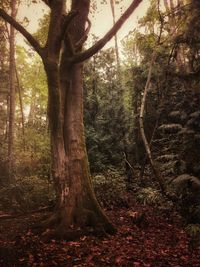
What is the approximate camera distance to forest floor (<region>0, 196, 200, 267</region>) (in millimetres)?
6520

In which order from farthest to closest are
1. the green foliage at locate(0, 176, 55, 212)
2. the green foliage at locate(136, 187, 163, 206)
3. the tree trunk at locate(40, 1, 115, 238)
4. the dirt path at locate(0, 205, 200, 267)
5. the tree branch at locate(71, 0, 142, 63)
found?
the green foliage at locate(136, 187, 163, 206), the green foliage at locate(0, 176, 55, 212), the tree trunk at locate(40, 1, 115, 238), the tree branch at locate(71, 0, 142, 63), the dirt path at locate(0, 205, 200, 267)

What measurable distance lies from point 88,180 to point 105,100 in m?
10.7

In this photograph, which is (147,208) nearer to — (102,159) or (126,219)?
(126,219)

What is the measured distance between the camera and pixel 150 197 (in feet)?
39.2

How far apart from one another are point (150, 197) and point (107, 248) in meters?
4.94

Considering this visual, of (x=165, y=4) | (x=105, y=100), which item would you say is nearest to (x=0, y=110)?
(x=105, y=100)

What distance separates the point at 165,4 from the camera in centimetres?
2416

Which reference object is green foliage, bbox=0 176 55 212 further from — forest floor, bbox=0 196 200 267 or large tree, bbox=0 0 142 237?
large tree, bbox=0 0 142 237

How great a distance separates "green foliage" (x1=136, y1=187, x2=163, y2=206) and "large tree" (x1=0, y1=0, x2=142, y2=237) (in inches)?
143

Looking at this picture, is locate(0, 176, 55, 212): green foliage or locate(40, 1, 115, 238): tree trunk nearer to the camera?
locate(40, 1, 115, 238): tree trunk

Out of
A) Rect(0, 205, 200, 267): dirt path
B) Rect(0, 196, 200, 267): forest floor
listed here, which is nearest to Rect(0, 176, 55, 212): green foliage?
Rect(0, 196, 200, 267): forest floor

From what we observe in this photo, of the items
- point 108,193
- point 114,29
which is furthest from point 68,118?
point 108,193

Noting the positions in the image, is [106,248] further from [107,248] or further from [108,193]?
[108,193]

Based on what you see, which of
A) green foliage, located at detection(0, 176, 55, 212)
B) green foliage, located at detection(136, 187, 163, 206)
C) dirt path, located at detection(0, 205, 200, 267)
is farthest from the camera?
green foliage, located at detection(136, 187, 163, 206)
